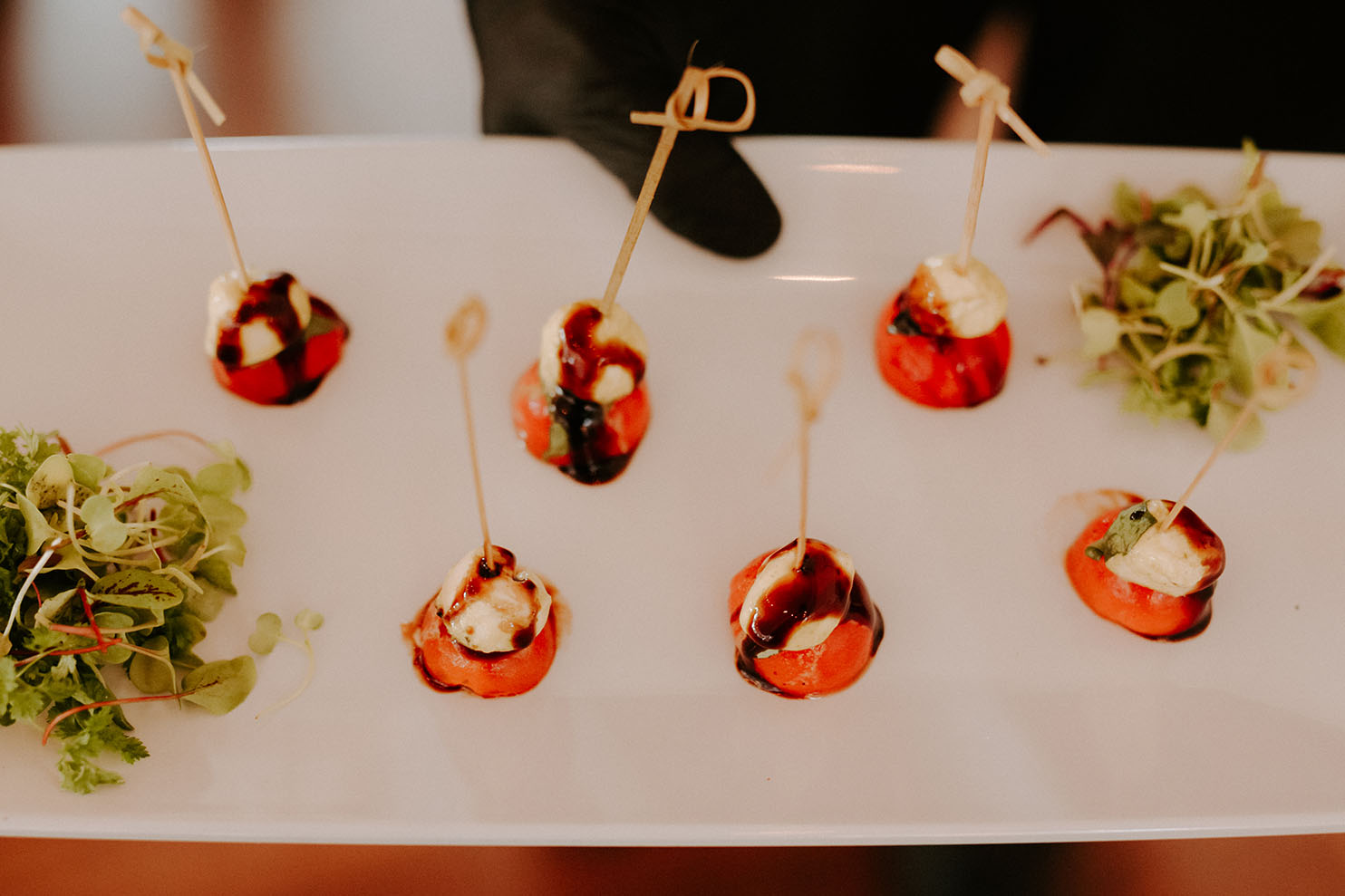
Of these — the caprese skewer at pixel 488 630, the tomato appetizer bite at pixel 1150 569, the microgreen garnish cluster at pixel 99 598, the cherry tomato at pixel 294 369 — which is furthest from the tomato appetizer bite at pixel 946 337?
the microgreen garnish cluster at pixel 99 598

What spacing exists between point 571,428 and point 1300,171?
1173mm

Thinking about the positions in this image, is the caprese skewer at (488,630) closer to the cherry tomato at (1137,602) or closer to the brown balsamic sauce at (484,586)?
the brown balsamic sauce at (484,586)

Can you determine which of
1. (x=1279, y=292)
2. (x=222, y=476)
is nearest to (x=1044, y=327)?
(x=1279, y=292)

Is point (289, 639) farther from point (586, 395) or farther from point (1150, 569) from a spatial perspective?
point (1150, 569)

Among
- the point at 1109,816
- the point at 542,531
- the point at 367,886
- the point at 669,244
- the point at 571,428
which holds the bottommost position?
the point at 367,886

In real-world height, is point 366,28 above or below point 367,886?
above

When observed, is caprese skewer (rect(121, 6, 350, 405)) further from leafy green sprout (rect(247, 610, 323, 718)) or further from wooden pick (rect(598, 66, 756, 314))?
wooden pick (rect(598, 66, 756, 314))

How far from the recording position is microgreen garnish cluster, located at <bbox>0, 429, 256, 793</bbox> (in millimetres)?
960

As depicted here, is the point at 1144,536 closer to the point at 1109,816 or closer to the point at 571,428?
the point at 1109,816

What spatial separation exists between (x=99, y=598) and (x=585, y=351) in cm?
60

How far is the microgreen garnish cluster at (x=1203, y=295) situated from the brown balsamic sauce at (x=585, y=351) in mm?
681

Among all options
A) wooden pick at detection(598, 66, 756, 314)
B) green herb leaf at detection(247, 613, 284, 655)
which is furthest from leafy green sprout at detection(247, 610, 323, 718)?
wooden pick at detection(598, 66, 756, 314)

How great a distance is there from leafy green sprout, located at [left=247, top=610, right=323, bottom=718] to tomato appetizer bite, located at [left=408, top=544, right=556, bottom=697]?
0.13 m

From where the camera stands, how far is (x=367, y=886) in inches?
45.8
